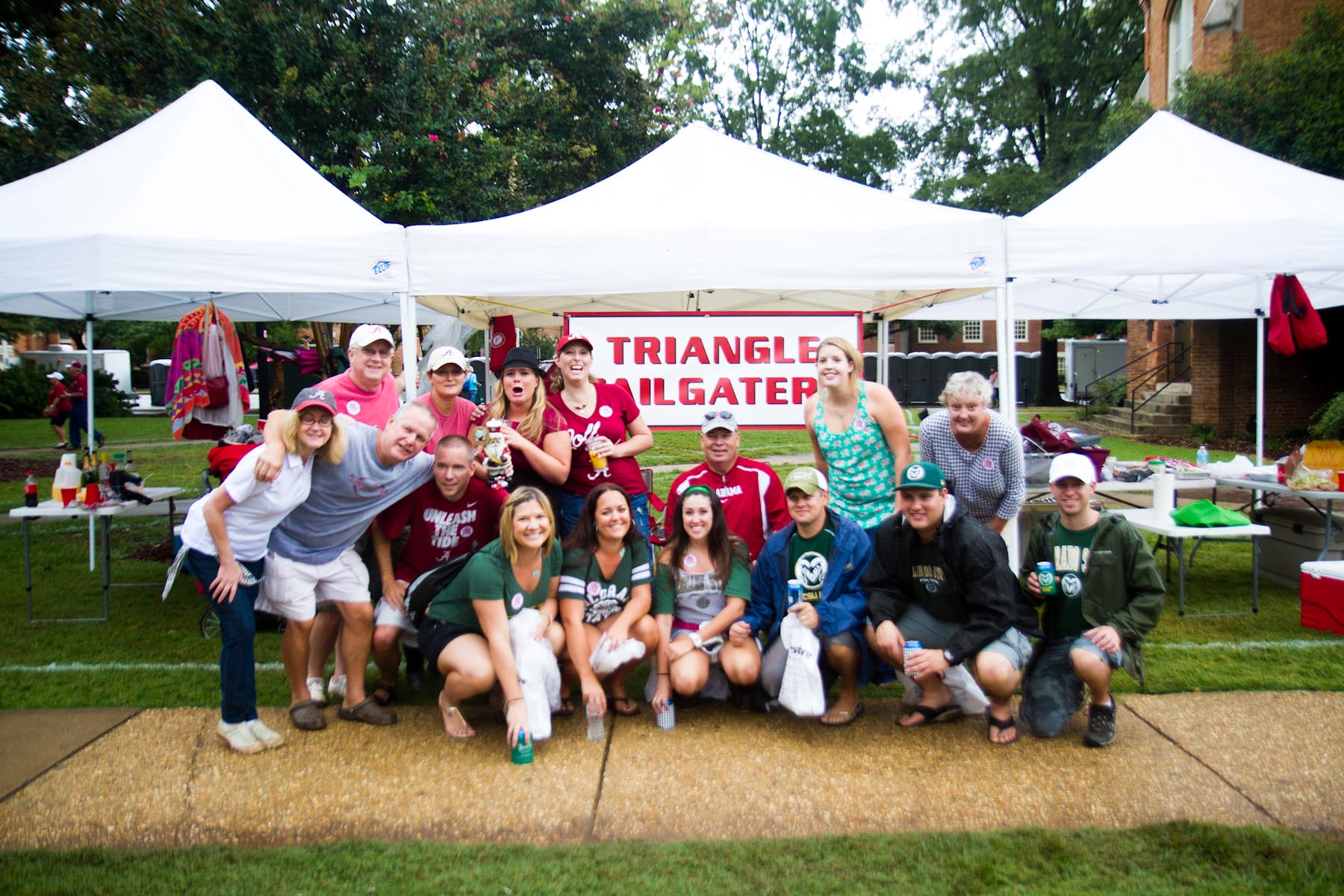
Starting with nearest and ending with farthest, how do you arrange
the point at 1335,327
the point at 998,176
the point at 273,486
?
the point at 273,486 < the point at 1335,327 < the point at 998,176

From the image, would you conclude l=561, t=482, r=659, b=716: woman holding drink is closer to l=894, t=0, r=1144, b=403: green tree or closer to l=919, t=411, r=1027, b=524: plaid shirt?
l=919, t=411, r=1027, b=524: plaid shirt

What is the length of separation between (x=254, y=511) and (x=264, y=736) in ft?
3.05

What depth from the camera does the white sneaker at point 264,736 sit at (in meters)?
3.78

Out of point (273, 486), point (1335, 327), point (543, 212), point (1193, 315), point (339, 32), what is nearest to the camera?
point (273, 486)

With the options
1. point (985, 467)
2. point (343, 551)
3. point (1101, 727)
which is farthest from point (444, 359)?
point (1101, 727)

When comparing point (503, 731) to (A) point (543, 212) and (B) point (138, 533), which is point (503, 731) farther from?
(B) point (138, 533)

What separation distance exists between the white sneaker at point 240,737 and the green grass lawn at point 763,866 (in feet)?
2.55

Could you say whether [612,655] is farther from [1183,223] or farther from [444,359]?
[1183,223]

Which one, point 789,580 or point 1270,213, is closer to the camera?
point 789,580

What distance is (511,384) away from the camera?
4.45 metres

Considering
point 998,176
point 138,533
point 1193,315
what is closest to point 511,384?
point 138,533

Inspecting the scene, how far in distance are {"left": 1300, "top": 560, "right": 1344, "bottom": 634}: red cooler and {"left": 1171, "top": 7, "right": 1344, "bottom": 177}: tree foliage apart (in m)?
11.6

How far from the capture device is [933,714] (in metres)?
4.02

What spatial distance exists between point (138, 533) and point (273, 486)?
21.2ft
